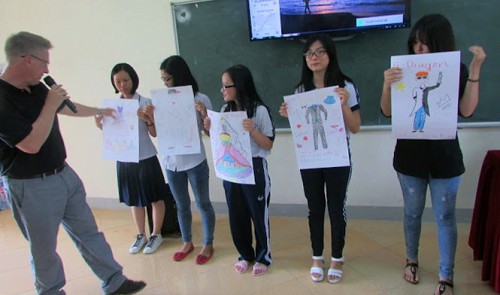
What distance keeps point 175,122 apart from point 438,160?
4.79ft

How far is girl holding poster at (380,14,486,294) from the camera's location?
5.43ft

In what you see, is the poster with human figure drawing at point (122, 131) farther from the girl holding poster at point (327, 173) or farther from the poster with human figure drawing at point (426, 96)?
the poster with human figure drawing at point (426, 96)

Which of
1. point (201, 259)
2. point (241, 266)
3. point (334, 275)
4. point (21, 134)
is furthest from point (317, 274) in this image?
point (21, 134)

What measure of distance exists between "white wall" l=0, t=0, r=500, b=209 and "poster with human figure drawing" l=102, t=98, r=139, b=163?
34.3 inches

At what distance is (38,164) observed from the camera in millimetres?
1712

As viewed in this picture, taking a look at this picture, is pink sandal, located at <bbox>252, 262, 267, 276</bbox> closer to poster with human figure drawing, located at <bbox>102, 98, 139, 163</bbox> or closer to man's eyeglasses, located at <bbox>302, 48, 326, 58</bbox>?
poster with human figure drawing, located at <bbox>102, 98, 139, 163</bbox>

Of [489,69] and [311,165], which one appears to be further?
[489,69]

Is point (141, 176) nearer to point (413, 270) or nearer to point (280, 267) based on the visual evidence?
point (280, 267)

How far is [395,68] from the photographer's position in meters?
1.75

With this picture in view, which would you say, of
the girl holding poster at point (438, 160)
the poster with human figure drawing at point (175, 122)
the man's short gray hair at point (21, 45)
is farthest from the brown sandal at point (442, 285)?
Answer: the man's short gray hair at point (21, 45)

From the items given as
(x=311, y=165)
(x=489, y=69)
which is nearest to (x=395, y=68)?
(x=311, y=165)

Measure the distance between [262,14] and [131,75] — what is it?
1030 millimetres

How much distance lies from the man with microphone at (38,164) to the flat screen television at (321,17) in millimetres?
1451

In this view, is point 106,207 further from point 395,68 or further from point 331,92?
point 395,68
